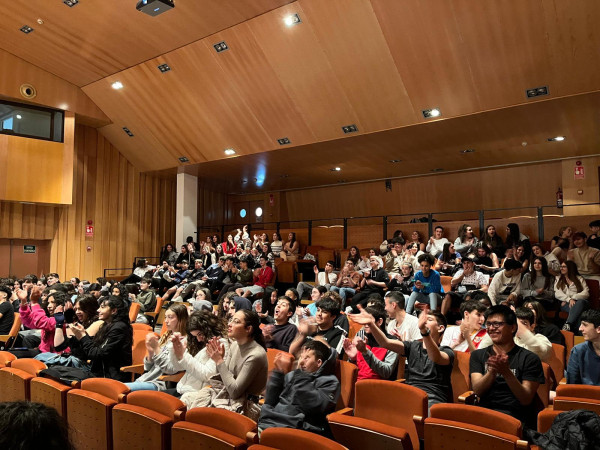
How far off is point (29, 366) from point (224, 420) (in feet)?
6.26

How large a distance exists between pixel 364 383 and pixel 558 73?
5451 mm

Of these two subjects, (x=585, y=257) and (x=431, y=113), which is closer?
(x=585, y=257)

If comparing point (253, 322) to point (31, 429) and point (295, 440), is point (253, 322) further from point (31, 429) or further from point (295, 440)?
point (31, 429)

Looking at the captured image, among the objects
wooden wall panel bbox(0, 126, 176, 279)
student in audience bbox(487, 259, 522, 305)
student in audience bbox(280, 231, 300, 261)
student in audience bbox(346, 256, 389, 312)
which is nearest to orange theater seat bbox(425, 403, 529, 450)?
student in audience bbox(487, 259, 522, 305)

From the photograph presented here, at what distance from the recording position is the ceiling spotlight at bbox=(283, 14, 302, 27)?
721cm

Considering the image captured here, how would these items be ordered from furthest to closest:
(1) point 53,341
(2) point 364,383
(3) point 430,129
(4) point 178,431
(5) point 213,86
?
(5) point 213,86 < (3) point 430,129 < (1) point 53,341 < (2) point 364,383 < (4) point 178,431

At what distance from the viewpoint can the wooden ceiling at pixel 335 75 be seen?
20.7 ft

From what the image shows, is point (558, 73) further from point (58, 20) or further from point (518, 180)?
point (58, 20)

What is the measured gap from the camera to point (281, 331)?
432 cm

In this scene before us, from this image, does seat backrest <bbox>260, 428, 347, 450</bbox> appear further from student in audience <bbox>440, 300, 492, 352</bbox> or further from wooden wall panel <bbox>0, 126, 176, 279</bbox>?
wooden wall panel <bbox>0, 126, 176, 279</bbox>

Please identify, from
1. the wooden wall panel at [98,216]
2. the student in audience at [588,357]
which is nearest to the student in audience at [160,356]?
the student in audience at [588,357]

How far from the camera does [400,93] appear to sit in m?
7.54

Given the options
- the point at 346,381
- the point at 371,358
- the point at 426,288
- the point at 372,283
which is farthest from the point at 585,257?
the point at 346,381

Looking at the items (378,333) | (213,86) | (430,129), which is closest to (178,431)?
(378,333)
